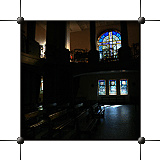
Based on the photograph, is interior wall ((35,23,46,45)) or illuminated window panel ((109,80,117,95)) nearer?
interior wall ((35,23,46,45))

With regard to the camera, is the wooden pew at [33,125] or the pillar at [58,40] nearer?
the wooden pew at [33,125]

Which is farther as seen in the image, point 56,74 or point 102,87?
point 102,87

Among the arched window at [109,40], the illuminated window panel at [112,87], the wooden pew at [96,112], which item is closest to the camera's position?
the wooden pew at [96,112]

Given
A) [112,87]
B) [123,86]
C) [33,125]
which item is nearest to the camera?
[33,125]

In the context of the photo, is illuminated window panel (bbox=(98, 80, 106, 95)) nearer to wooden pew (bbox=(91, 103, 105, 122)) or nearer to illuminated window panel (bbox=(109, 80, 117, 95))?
illuminated window panel (bbox=(109, 80, 117, 95))

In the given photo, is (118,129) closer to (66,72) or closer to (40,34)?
(66,72)

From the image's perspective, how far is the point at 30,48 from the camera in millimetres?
5559

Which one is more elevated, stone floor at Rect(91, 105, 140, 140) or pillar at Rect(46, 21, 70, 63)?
pillar at Rect(46, 21, 70, 63)

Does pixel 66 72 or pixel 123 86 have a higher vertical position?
pixel 66 72

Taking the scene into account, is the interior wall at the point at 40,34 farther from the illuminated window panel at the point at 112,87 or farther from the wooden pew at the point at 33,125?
the wooden pew at the point at 33,125

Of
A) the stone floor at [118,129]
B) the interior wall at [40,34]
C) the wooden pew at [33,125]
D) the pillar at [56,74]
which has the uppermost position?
the interior wall at [40,34]

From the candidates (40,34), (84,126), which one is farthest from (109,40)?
(84,126)

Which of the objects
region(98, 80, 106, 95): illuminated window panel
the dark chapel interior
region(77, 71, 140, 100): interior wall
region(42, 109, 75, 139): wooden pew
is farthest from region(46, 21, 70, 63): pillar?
region(98, 80, 106, 95): illuminated window panel

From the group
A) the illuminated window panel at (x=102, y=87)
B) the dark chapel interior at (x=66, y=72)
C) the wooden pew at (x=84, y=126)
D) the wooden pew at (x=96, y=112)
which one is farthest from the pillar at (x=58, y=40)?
the illuminated window panel at (x=102, y=87)
